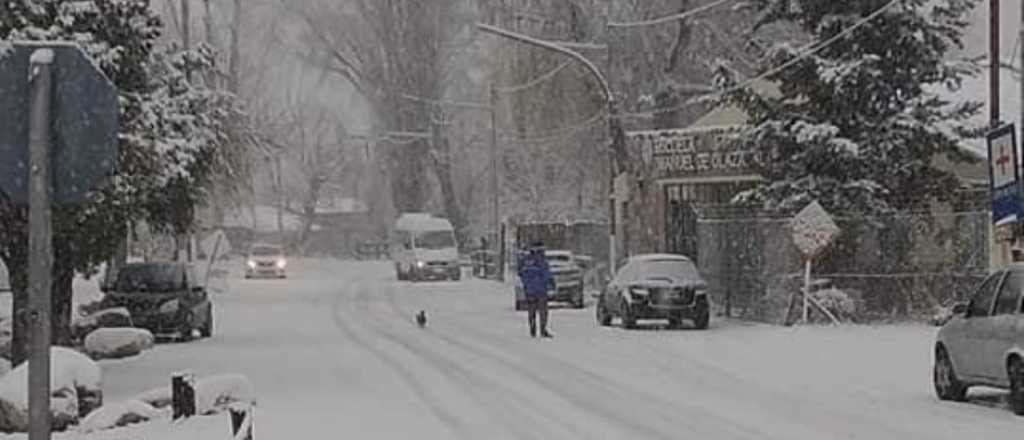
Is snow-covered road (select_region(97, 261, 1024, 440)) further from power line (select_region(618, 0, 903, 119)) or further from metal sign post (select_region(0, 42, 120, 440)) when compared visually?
metal sign post (select_region(0, 42, 120, 440))

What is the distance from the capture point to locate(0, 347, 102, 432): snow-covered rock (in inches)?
659

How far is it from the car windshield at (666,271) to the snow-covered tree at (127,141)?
9455 millimetres

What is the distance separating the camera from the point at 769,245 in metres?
35.8

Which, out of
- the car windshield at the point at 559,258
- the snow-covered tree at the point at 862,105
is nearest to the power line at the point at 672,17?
the car windshield at the point at 559,258

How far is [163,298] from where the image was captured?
108 feet

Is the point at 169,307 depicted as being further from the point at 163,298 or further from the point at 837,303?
the point at 837,303

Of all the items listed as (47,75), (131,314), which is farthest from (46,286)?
(131,314)

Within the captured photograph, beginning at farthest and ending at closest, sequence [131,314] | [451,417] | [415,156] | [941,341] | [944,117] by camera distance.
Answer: [415,156], [944,117], [131,314], [941,341], [451,417]

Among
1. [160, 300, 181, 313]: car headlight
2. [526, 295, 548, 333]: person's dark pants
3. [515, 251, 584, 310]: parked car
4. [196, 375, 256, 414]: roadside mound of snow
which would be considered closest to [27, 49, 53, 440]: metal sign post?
[196, 375, 256, 414]: roadside mound of snow

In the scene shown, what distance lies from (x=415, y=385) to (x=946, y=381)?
21.6ft

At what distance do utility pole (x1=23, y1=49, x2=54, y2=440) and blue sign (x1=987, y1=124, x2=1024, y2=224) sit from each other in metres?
15.2

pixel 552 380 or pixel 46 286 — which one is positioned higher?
pixel 46 286

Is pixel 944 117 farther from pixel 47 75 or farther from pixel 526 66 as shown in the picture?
pixel 47 75

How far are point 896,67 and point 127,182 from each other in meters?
17.8
